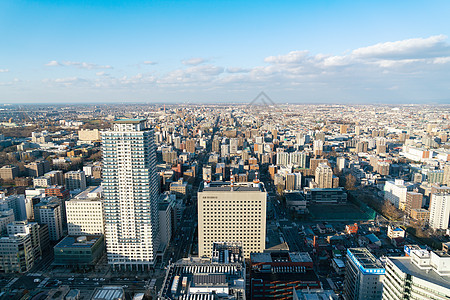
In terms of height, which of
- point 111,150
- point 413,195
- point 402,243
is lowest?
point 402,243

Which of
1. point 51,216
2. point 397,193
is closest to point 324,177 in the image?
point 397,193

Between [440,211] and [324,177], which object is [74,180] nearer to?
[324,177]

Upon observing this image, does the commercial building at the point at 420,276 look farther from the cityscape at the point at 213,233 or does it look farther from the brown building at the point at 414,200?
the brown building at the point at 414,200

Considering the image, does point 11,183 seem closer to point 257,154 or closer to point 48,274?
point 48,274

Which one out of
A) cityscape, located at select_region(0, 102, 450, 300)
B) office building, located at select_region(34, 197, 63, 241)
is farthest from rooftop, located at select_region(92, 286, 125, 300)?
office building, located at select_region(34, 197, 63, 241)

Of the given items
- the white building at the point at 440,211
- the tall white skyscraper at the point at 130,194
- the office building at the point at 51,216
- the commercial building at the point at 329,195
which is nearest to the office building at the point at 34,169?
the office building at the point at 51,216

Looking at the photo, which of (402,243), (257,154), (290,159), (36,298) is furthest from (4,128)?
(402,243)
